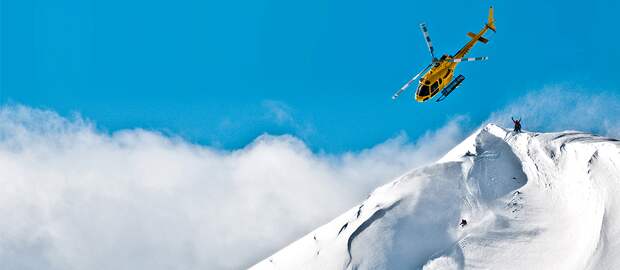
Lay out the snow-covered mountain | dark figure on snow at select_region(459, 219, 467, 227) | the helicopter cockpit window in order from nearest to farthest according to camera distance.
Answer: the snow-covered mountain
dark figure on snow at select_region(459, 219, 467, 227)
the helicopter cockpit window

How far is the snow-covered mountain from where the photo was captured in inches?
1747

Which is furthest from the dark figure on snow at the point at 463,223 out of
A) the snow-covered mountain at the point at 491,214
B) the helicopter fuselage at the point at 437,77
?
the helicopter fuselage at the point at 437,77

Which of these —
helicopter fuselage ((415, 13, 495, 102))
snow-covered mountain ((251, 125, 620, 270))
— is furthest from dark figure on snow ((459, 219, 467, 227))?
helicopter fuselage ((415, 13, 495, 102))

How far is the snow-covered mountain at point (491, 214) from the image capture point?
146ft

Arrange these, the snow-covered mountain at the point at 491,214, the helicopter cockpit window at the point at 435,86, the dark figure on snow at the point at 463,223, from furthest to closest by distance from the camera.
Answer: the helicopter cockpit window at the point at 435,86, the dark figure on snow at the point at 463,223, the snow-covered mountain at the point at 491,214

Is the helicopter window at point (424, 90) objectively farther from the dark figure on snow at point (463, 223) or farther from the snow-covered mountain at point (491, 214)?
the dark figure on snow at point (463, 223)

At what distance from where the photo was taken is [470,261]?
1922 inches

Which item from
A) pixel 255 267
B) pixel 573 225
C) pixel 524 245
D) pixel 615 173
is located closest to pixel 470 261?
pixel 524 245

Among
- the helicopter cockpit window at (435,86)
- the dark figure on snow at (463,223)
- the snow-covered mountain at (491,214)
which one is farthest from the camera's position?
the helicopter cockpit window at (435,86)

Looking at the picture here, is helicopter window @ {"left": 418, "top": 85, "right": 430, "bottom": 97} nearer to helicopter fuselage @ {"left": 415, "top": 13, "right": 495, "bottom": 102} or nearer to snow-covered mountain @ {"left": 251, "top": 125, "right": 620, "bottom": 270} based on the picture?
helicopter fuselage @ {"left": 415, "top": 13, "right": 495, "bottom": 102}

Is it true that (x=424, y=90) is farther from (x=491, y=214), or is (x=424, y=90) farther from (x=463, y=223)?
(x=491, y=214)

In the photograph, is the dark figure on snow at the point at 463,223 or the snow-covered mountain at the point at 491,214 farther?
the dark figure on snow at the point at 463,223

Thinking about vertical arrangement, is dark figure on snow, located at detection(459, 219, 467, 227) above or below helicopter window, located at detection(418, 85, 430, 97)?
below

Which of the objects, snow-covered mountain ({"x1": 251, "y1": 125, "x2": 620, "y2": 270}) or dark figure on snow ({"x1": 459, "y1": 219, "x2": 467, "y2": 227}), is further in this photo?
dark figure on snow ({"x1": 459, "y1": 219, "x2": 467, "y2": 227})
